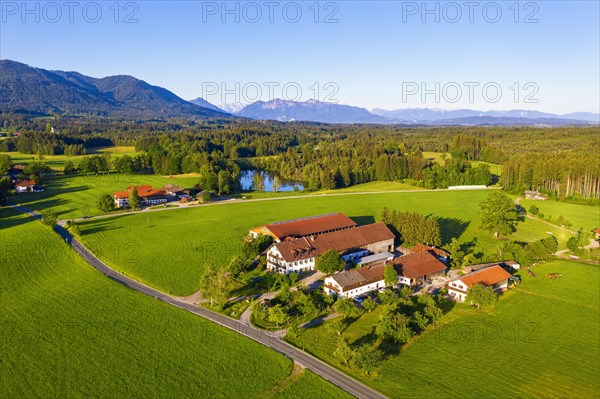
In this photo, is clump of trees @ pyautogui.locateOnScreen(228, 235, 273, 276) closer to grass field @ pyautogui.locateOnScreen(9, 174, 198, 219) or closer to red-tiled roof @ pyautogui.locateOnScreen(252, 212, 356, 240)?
red-tiled roof @ pyautogui.locateOnScreen(252, 212, 356, 240)

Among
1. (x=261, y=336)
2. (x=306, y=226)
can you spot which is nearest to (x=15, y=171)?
(x=306, y=226)

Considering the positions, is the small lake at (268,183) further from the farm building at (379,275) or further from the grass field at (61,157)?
the farm building at (379,275)

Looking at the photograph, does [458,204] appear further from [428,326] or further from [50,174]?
[50,174]

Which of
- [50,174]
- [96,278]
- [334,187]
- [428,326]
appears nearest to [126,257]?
[96,278]

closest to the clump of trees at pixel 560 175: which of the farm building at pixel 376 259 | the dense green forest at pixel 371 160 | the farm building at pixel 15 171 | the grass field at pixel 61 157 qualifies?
the dense green forest at pixel 371 160

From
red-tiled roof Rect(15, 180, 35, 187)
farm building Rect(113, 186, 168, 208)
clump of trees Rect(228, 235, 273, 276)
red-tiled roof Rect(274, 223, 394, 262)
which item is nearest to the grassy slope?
red-tiled roof Rect(274, 223, 394, 262)

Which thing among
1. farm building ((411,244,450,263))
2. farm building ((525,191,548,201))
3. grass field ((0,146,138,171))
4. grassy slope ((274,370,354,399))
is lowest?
grassy slope ((274,370,354,399))
